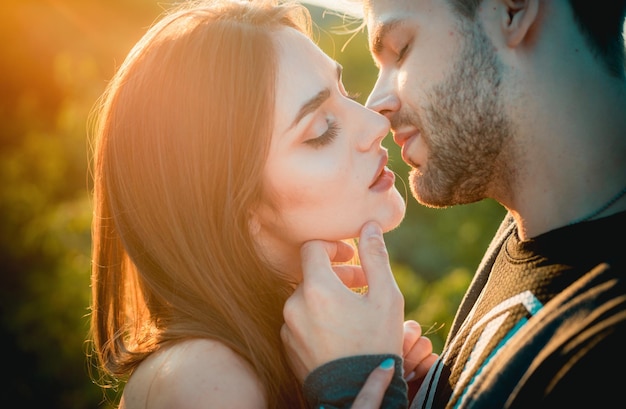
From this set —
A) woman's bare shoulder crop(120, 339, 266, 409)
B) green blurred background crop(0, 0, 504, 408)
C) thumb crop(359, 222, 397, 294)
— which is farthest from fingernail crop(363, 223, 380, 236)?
green blurred background crop(0, 0, 504, 408)

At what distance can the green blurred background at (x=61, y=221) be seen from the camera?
20.6 feet

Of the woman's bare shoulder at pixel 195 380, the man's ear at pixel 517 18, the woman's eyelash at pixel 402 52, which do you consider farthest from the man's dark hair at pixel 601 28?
the woman's bare shoulder at pixel 195 380

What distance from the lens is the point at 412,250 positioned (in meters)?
8.01

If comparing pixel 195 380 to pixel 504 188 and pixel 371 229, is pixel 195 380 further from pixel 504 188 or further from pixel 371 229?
pixel 504 188

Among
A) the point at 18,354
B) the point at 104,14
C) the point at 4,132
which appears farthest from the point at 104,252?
the point at 104,14

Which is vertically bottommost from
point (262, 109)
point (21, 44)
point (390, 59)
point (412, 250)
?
point (412, 250)

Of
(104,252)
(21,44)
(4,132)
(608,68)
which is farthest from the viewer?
(21,44)

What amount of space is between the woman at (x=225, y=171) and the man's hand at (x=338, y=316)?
0.12 m

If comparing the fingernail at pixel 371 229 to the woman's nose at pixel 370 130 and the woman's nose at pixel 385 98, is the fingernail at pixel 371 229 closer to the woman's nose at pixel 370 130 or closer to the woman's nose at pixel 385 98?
the woman's nose at pixel 370 130

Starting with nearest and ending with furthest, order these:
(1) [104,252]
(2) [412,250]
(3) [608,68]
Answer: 1. (3) [608,68]
2. (1) [104,252]
3. (2) [412,250]

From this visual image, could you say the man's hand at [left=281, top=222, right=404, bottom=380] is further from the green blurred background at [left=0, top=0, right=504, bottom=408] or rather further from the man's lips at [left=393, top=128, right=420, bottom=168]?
the green blurred background at [left=0, top=0, right=504, bottom=408]

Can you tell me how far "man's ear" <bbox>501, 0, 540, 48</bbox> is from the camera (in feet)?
6.38

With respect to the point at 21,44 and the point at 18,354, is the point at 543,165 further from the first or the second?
the point at 21,44

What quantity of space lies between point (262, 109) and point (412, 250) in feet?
20.2
